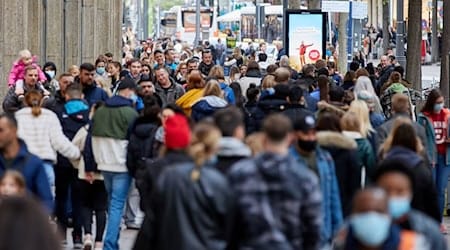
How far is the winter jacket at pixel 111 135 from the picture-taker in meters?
15.8

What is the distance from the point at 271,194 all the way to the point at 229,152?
916mm

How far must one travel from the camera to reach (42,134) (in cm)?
1520

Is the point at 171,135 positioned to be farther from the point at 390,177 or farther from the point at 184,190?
the point at 390,177

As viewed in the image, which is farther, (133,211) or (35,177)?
(133,211)

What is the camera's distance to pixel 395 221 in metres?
9.48

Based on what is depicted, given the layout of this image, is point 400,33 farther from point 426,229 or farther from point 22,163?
point 426,229

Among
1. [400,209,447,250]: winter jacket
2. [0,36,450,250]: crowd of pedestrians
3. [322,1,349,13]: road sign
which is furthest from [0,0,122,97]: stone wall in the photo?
[400,209,447,250]: winter jacket

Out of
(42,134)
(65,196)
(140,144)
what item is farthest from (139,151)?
(65,196)

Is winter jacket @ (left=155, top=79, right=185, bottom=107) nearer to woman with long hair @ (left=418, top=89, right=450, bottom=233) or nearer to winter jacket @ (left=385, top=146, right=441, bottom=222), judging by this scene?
woman with long hair @ (left=418, top=89, right=450, bottom=233)

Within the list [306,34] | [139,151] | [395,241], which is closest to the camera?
[395,241]

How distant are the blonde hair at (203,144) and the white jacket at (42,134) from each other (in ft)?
16.5

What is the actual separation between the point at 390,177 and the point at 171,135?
186cm

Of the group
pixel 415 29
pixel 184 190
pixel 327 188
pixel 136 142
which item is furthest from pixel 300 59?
pixel 184 190

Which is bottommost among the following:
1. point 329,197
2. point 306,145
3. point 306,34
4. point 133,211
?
point 133,211
